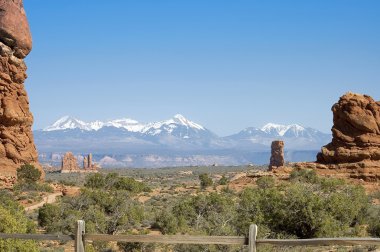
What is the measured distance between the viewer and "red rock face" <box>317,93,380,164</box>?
45.0m

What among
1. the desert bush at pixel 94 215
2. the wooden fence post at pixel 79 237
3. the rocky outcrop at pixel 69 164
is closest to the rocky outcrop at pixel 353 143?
the desert bush at pixel 94 215

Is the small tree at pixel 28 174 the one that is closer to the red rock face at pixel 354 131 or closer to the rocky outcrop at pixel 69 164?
the red rock face at pixel 354 131

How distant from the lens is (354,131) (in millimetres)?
46125

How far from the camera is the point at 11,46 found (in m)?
45.9

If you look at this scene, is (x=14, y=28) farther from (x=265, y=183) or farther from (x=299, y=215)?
(x=299, y=215)

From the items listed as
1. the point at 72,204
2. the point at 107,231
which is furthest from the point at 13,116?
the point at 107,231

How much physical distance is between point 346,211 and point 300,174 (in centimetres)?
2099

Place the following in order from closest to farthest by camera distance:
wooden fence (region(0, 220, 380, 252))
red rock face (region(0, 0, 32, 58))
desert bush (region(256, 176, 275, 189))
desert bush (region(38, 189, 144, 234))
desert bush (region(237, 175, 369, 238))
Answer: wooden fence (region(0, 220, 380, 252)), desert bush (region(237, 175, 369, 238)), desert bush (region(38, 189, 144, 234)), desert bush (region(256, 176, 275, 189)), red rock face (region(0, 0, 32, 58))

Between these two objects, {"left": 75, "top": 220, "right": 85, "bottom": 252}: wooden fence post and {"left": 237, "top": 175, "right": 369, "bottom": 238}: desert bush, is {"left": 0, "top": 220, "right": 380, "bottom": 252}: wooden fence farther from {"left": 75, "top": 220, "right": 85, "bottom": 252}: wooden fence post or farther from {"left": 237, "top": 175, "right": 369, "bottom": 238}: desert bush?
{"left": 237, "top": 175, "right": 369, "bottom": 238}: desert bush

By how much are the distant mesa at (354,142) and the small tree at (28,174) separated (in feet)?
75.6

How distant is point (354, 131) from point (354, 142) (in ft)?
3.29

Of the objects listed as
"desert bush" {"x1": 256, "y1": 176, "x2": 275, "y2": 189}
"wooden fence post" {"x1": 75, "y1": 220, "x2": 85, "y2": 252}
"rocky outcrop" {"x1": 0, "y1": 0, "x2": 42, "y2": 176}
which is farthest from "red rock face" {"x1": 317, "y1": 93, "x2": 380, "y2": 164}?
"wooden fence post" {"x1": 75, "y1": 220, "x2": 85, "y2": 252}

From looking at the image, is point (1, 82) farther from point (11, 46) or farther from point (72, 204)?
point (72, 204)

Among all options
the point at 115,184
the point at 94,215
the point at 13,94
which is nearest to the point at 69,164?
the point at 13,94
